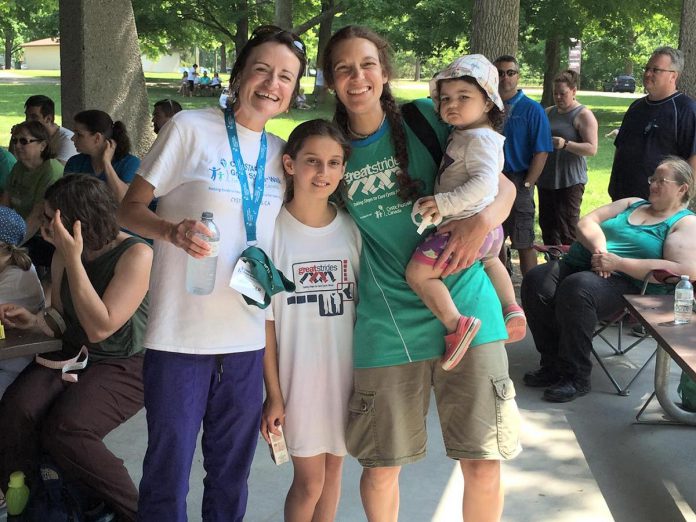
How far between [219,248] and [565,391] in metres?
3.10

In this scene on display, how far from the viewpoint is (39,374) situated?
3.32 m

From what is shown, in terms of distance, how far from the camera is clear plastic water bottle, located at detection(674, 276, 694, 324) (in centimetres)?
405

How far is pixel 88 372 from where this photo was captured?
3297mm

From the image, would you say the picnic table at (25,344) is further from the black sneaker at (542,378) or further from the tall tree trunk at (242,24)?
the tall tree trunk at (242,24)

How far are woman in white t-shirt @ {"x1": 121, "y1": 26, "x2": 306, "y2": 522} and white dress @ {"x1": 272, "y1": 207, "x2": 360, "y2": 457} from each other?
99mm

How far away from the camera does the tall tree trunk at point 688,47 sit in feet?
25.1

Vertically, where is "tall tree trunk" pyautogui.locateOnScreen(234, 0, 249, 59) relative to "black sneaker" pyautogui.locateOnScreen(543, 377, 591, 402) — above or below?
above

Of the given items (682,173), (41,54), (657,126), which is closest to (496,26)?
(657,126)

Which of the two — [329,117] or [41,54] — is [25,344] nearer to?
[329,117]

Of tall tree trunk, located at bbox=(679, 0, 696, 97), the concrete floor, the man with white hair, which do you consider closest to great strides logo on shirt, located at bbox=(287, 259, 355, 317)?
the concrete floor

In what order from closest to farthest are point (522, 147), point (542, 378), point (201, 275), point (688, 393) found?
1. point (201, 275)
2. point (688, 393)
3. point (542, 378)
4. point (522, 147)

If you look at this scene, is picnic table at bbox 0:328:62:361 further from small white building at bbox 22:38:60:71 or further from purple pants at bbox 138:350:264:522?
small white building at bbox 22:38:60:71

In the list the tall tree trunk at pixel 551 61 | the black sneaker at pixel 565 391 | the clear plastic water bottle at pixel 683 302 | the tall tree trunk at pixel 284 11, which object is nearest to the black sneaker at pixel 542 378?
the black sneaker at pixel 565 391

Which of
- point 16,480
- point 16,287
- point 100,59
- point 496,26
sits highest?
point 496,26
